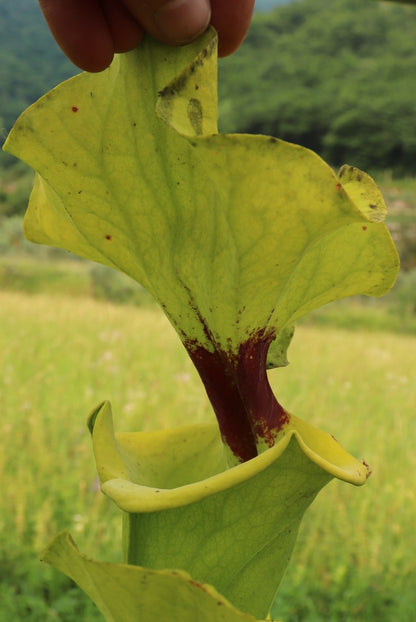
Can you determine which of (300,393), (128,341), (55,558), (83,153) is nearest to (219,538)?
(55,558)

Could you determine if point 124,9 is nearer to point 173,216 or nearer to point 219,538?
point 173,216

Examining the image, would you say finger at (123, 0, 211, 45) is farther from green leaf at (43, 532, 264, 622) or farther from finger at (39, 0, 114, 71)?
green leaf at (43, 532, 264, 622)

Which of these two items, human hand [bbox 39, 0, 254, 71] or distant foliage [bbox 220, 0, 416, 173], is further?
distant foliage [bbox 220, 0, 416, 173]

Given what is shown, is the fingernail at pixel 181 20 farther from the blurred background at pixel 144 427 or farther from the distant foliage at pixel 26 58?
the distant foliage at pixel 26 58

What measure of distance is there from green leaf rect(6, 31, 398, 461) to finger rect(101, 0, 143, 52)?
33 mm

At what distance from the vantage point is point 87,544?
1348 millimetres

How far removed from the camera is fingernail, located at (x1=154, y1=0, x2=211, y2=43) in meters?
0.23

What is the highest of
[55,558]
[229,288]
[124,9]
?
[124,9]

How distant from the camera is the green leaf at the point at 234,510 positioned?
245 mm

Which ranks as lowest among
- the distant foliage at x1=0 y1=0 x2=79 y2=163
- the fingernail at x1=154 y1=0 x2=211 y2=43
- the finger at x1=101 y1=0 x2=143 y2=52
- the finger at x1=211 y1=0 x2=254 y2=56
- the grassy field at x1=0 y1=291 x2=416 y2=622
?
the grassy field at x1=0 y1=291 x2=416 y2=622

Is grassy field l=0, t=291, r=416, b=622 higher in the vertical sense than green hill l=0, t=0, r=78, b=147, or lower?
lower

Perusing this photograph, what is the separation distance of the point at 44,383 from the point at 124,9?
6.94 feet

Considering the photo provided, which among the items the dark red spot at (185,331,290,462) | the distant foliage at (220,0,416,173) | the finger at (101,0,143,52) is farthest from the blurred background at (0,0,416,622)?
the distant foliage at (220,0,416,173)

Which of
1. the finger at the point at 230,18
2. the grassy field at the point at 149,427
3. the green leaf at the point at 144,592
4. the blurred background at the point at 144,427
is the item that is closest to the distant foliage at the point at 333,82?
the blurred background at the point at 144,427
